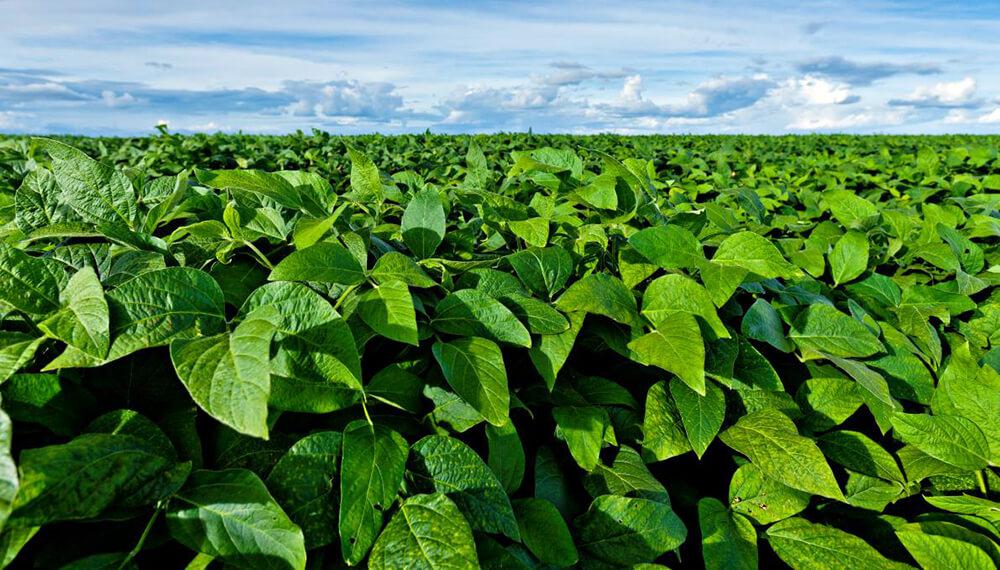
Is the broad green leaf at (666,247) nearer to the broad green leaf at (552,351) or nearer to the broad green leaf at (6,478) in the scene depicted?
the broad green leaf at (552,351)

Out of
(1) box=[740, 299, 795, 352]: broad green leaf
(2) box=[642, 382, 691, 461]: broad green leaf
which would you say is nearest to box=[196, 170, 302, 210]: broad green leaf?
(2) box=[642, 382, 691, 461]: broad green leaf

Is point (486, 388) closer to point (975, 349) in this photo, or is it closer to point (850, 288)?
point (850, 288)

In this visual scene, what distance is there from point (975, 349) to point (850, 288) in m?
0.38

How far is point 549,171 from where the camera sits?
222 cm

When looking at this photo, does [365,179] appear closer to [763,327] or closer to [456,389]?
[456,389]

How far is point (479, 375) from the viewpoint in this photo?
→ 120 centimetres

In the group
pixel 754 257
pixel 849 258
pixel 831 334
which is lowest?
pixel 831 334

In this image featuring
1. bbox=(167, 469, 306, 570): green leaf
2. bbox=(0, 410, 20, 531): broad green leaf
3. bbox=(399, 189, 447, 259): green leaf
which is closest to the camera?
bbox=(0, 410, 20, 531): broad green leaf

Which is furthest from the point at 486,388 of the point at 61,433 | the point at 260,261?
the point at 61,433

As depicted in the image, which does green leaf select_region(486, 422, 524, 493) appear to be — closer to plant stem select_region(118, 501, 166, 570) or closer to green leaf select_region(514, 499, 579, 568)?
green leaf select_region(514, 499, 579, 568)

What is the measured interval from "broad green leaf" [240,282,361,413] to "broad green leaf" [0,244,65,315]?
41 cm

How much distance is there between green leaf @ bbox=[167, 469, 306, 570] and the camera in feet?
3.30

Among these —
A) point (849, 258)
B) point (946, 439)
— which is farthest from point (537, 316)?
point (849, 258)

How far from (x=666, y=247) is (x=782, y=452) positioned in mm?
518
